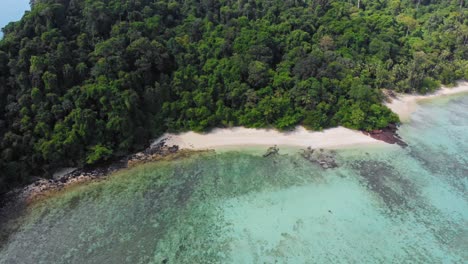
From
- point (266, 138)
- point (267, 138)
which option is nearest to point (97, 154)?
point (266, 138)

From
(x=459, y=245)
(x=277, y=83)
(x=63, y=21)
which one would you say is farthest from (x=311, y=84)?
(x=63, y=21)

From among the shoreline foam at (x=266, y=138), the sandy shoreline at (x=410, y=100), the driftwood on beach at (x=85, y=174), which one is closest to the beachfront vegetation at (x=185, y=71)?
the driftwood on beach at (x=85, y=174)

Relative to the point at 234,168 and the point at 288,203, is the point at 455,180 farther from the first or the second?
the point at 234,168

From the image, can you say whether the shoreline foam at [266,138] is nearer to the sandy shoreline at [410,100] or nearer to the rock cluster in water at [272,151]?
the rock cluster in water at [272,151]

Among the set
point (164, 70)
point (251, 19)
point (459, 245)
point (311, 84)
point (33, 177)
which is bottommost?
point (459, 245)

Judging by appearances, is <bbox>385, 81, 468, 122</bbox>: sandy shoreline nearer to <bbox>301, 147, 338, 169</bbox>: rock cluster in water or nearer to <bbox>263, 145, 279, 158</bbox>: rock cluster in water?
<bbox>301, 147, 338, 169</bbox>: rock cluster in water

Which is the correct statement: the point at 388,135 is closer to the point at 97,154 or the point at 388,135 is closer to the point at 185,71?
the point at 185,71
